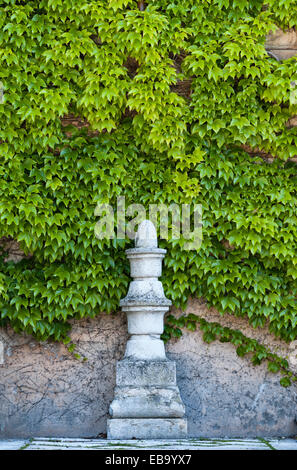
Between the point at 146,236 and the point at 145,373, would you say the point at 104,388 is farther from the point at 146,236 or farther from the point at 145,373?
the point at 146,236

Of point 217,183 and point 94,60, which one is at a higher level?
point 94,60

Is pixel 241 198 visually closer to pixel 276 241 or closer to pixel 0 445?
pixel 276 241

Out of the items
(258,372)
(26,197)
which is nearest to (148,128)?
(26,197)

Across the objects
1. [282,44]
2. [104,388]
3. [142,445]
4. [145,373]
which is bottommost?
[142,445]

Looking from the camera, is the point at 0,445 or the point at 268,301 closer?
the point at 0,445

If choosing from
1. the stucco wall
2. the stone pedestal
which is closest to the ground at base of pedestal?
the stone pedestal

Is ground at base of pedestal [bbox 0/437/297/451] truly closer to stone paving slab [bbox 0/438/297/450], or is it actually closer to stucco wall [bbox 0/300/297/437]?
stone paving slab [bbox 0/438/297/450]

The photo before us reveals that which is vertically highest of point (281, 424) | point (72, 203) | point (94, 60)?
point (94, 60)

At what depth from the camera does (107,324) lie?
491cm

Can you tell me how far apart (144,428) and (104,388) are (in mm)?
857

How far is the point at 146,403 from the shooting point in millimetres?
4129

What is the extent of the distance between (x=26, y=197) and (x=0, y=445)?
1942 millimetres

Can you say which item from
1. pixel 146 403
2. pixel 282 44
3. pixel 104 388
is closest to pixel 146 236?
pixel 146 403

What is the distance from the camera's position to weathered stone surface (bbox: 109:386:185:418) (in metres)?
4.11
